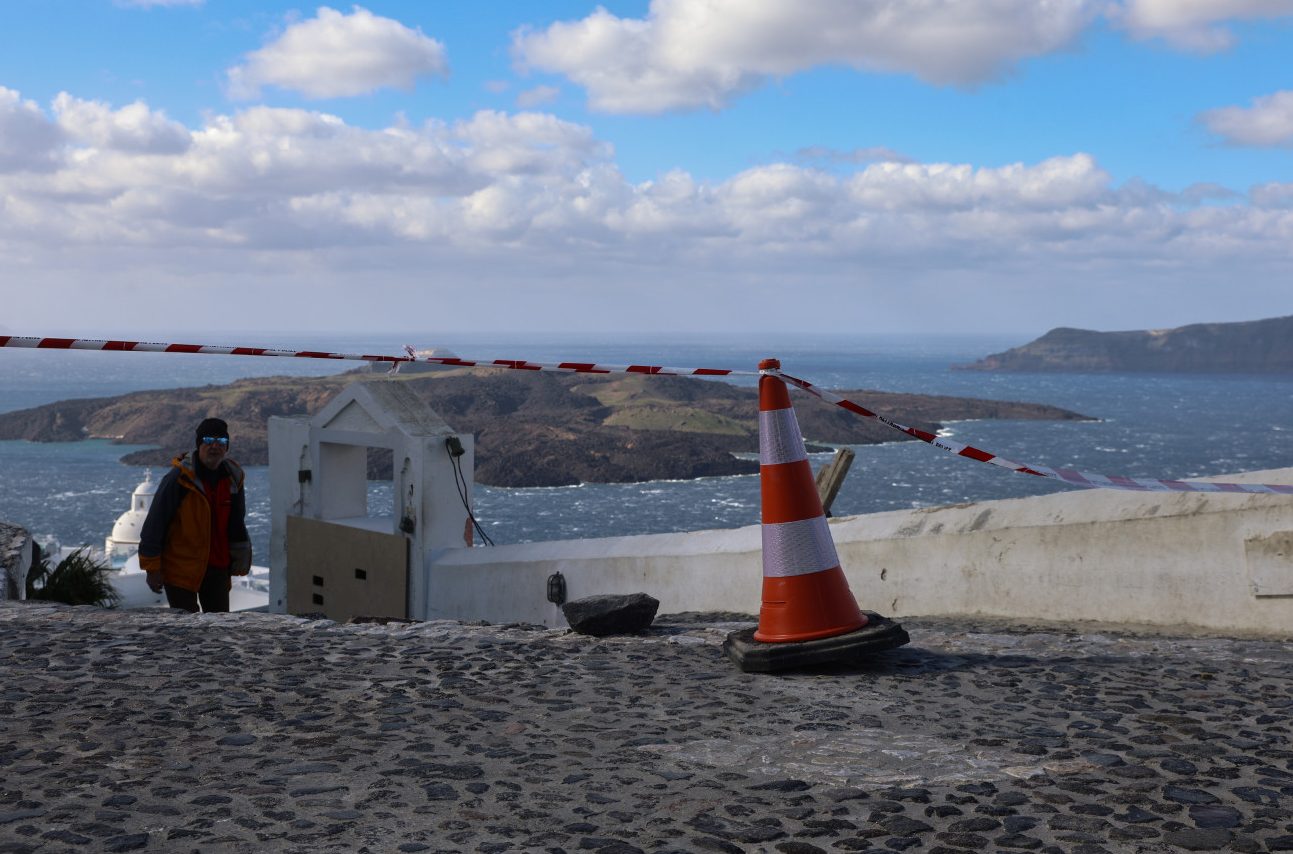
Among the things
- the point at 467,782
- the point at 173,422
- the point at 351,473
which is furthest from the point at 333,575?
the point at 173,422

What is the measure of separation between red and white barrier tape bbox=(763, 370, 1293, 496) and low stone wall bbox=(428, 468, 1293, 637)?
0.12m

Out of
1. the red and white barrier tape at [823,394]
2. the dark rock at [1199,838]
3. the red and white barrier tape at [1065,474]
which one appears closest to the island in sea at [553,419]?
the red and white barrier tape at [823,394]

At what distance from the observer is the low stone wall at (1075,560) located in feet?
20.2

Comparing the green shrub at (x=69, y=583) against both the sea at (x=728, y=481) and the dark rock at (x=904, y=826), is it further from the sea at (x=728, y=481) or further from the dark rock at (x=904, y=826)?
the sea at (x=728, y=481)

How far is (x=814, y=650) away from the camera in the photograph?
5.04 meters

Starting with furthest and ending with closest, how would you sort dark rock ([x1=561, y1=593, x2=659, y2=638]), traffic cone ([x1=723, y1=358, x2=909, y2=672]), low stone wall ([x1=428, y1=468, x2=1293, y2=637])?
low stone wall ([x1=428, y1=468, x2=1293, y2=637]) → dark rock ([x1=561, y1=593, x2=659, y2=638]) → traffic cone ([x1=723, y1=358, x2=909, y2=672])

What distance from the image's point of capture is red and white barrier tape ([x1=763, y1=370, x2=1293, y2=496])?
18.4 ft

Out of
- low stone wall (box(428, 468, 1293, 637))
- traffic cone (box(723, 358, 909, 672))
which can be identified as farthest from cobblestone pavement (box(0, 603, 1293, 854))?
low stone wall (box(428, 468, 1293, 637))

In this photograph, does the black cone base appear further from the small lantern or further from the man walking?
the small lantern

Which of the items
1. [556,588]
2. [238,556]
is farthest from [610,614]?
[556,588]

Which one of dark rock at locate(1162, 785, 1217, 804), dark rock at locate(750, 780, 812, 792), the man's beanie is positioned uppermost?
the man's beanie

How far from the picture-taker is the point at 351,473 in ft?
56.5

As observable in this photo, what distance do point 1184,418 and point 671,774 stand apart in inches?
6385

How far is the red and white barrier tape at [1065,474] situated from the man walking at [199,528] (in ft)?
11.4
